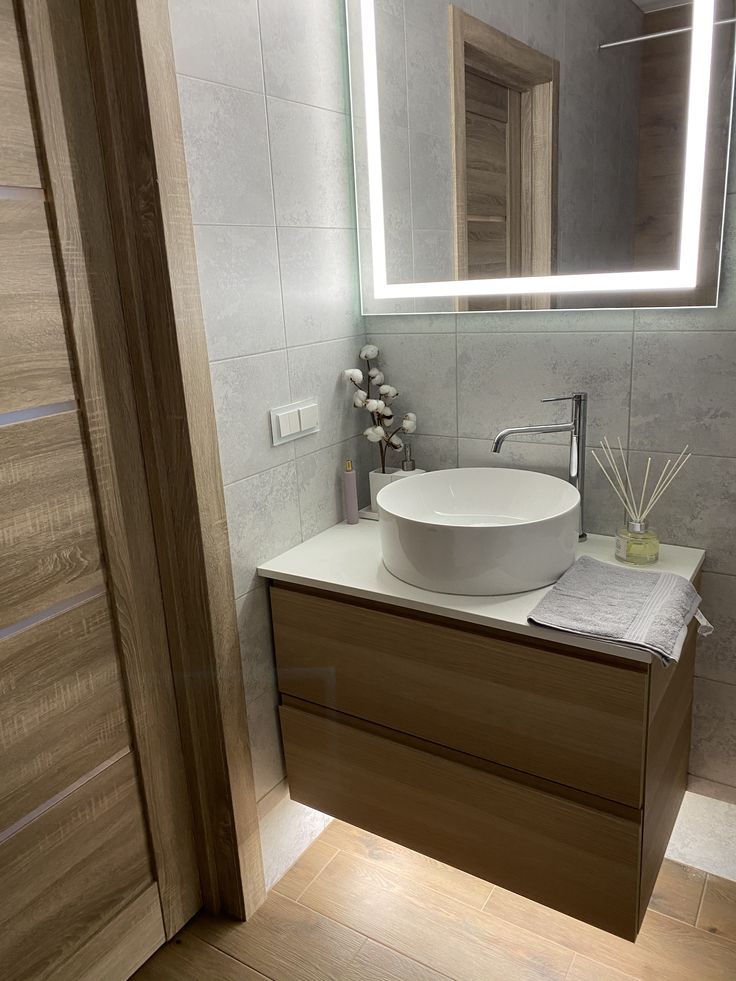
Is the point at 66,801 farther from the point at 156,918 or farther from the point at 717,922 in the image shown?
the point at 717,922

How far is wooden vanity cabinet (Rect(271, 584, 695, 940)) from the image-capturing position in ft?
4.36

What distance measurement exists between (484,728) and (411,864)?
A: 0.59 metres

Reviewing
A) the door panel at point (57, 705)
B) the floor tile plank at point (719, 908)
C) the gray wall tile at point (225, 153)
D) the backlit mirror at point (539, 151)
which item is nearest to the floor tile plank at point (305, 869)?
the door panel at point (57, 705)

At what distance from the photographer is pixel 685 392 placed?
152cm

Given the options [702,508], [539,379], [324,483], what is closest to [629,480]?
[702,508]

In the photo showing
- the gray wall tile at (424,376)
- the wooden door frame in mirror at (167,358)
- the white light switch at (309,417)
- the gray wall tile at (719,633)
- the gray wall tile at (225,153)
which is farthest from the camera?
the gray wall tile at (424,376)

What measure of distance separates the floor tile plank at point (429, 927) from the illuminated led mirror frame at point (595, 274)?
1367 millimetres

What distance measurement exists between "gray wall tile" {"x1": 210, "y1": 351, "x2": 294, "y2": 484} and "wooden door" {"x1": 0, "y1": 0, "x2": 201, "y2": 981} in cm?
17

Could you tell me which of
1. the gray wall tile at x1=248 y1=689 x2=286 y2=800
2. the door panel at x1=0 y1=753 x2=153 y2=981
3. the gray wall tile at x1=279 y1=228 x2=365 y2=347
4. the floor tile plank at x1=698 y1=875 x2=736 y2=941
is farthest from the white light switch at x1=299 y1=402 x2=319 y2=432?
the floor tile plank at x1=698 y1=875 x2=736 y2=941

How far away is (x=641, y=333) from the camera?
60.7 inches

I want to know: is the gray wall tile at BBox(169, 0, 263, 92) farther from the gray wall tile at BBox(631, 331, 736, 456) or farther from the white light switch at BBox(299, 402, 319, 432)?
the gray wall tile at BBox(631, 331, 736, 456)

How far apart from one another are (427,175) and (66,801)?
150cm

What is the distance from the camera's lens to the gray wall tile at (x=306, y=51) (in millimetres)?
1503

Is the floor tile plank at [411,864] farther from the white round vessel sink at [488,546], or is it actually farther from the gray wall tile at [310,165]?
the gray wall tile at [310,165]
